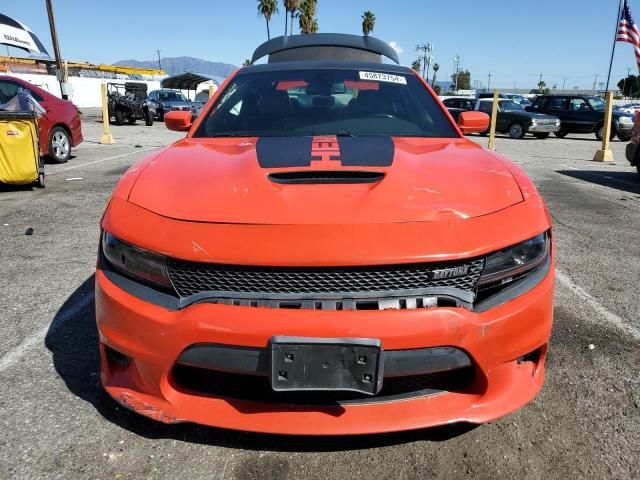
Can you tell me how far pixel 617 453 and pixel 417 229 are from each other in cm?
121

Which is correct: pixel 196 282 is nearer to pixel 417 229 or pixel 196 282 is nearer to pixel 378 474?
pixel 417 229

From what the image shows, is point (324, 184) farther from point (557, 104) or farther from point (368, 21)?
point (368, 21)

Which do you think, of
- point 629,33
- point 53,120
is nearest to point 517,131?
point 629,33

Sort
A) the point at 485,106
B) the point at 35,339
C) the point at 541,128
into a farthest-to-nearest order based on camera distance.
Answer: the point at 485,106, the point at 541,128, the point at 35,339

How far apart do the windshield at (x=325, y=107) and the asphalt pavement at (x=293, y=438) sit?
1.39 metres

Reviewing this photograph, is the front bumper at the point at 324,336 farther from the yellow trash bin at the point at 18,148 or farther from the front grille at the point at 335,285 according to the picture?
the yellow trash bin at the point at 18,148

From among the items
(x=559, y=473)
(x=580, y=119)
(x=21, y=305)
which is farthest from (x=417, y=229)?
(x=580, y=119)

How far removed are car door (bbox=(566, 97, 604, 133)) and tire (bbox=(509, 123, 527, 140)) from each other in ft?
6.86

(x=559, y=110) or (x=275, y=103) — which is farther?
(x=559, y=110)

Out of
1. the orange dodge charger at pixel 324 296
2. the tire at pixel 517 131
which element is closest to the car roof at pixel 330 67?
the orange dodge charger at pixel 324 296

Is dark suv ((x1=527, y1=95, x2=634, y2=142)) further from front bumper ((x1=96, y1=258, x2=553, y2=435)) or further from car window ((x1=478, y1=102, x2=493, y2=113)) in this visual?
front bumper ((x1=96, y1=258, x2=553, y2=435))

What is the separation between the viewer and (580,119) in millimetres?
19328

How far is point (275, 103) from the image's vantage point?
299cm

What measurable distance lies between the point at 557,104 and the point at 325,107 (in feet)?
65.1
